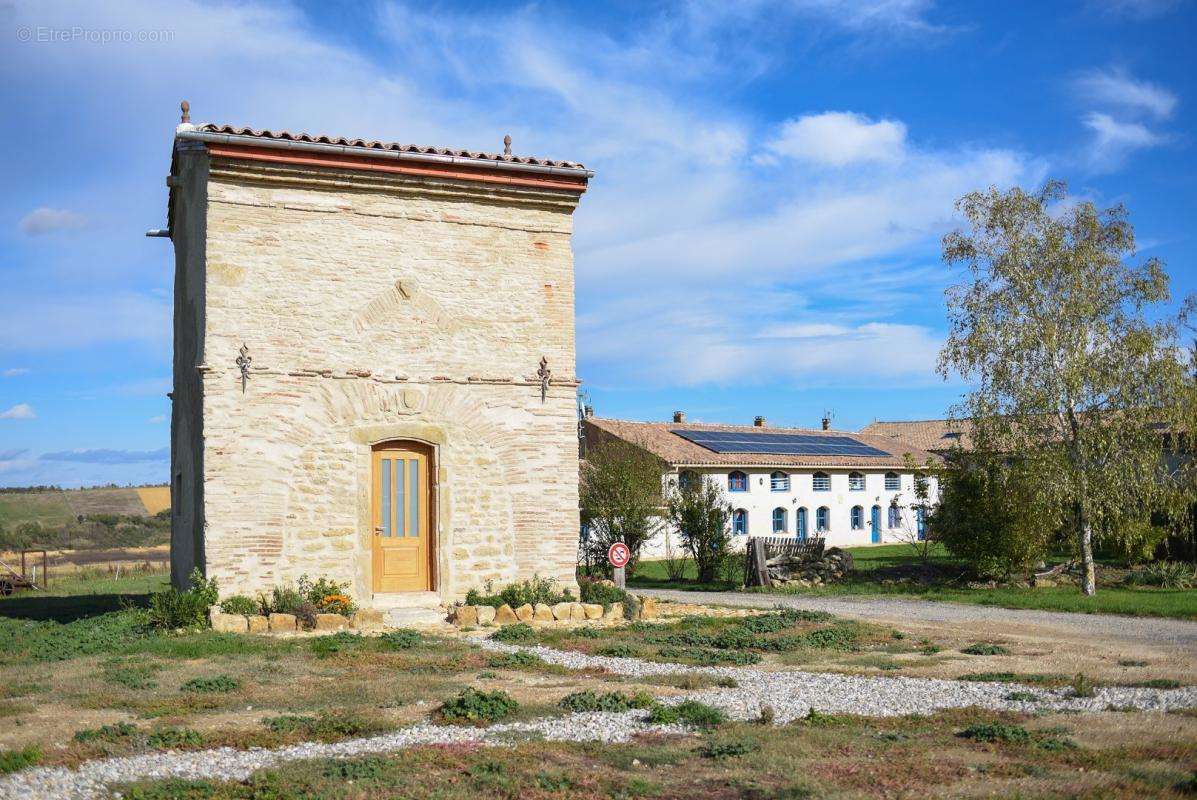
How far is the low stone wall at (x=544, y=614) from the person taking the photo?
43.7 ft

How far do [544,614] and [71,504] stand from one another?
47.1 m

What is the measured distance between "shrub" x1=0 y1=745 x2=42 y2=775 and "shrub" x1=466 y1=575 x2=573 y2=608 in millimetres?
7530

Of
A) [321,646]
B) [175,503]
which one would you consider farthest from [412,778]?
[175,503]

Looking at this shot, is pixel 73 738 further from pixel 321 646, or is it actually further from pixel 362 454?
pixel 362 454

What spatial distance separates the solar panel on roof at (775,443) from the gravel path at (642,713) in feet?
88.9

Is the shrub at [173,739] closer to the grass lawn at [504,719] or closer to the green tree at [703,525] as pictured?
the grass lawn at [504,719]

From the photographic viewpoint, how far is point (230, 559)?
503 inches

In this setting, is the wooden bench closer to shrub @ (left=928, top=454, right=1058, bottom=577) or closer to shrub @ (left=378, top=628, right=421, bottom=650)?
shrub @ (left=928, top=454, right=1058, bottom=577)

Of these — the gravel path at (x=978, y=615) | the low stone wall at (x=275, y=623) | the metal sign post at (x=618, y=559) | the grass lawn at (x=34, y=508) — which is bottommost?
the gravel path at (x=978, y=615)

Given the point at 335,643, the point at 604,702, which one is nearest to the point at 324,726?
the point at 604,702

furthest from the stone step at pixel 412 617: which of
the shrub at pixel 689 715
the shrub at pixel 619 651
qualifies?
the shrub at pixel 689 715

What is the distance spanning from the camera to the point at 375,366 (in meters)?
13.9

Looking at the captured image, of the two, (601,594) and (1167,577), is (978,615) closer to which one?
(601,594)

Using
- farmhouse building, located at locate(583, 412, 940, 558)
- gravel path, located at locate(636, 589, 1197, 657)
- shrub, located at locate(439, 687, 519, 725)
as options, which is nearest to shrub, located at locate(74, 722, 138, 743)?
shrub, located at locate(439, 687, 519, 725)
